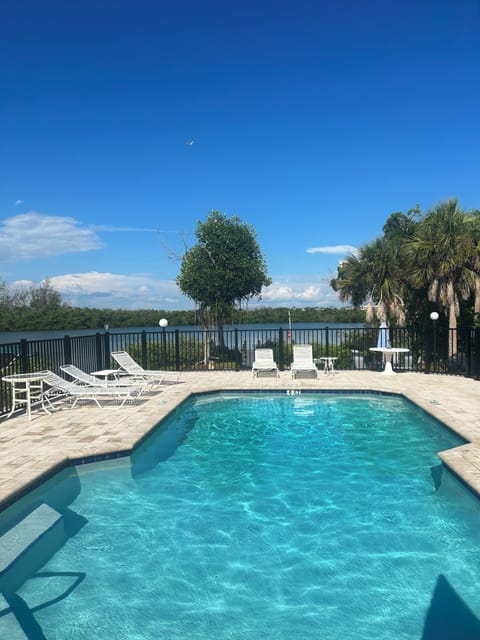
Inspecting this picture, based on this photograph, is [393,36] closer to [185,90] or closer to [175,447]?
[185,90]

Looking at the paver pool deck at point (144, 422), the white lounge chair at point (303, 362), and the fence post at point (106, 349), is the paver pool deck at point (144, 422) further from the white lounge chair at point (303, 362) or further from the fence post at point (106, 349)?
the fence post at point (106, 349)

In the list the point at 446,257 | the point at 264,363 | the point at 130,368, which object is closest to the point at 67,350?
the point at 130,368

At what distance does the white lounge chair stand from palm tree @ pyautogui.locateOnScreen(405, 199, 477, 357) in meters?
4.54

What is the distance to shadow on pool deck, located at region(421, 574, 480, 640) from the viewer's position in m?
2.80

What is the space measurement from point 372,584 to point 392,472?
2.61 metres

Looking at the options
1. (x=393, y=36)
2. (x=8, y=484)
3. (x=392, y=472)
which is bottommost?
(x=392, y=472)

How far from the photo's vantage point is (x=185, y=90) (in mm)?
14430

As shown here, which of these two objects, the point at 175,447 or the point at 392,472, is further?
the point at 175,447

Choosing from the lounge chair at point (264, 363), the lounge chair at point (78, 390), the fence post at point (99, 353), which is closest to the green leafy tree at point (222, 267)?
the lounge chair at point (264, 363)

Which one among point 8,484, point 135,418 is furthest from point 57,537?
point 135,418

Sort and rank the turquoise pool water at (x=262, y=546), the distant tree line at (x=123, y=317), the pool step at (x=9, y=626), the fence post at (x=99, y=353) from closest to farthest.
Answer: the pool step at (x=9, y=626)
the turquoise pool water at (x=262, y=546)
the fence post at (x=99, y=353)
the distant tree line at (x=123, y=317)

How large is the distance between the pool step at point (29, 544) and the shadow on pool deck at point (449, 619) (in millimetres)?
2879

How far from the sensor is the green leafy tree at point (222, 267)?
16797mm

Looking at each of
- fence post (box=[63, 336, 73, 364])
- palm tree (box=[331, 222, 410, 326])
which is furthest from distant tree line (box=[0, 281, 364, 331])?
fence post (box=[63, 336, 73, 364])
